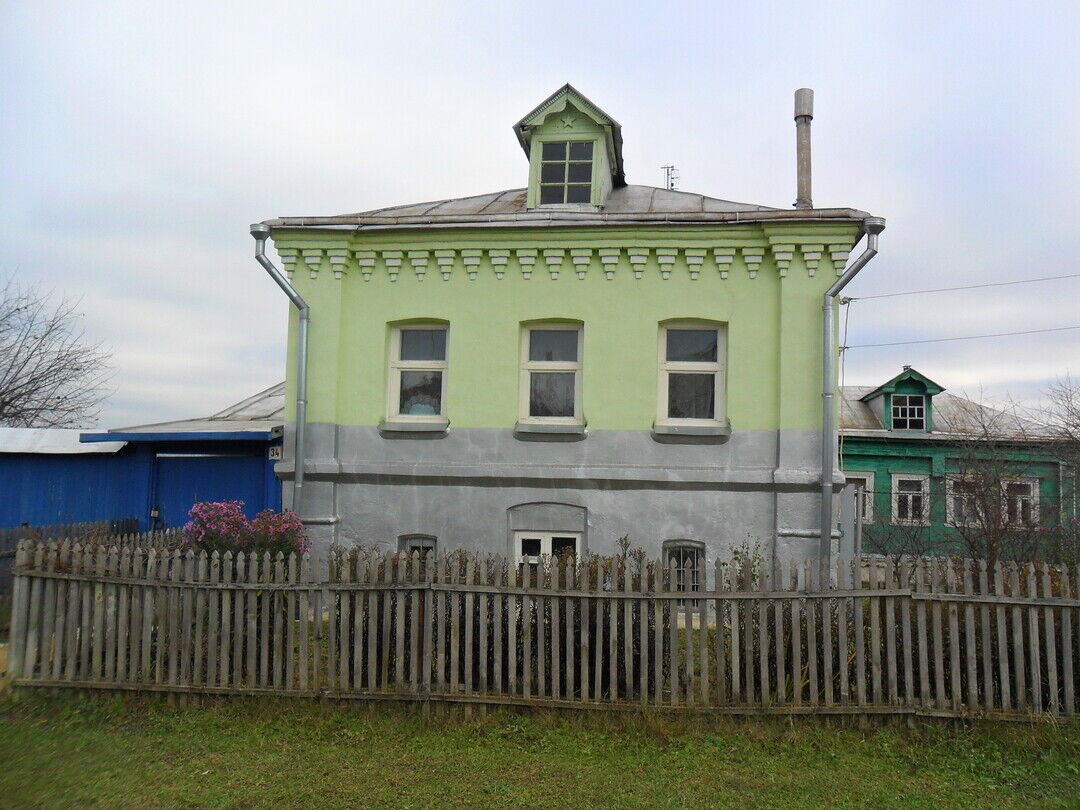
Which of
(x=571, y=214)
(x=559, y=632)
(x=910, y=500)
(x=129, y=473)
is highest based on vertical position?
(x=571, y=214)

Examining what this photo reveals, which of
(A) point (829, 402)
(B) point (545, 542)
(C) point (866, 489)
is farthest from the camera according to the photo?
(C) point (866, 489)

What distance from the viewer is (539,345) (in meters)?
10.4

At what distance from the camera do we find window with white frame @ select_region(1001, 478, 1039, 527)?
637 inches

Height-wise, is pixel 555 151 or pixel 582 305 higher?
pixel 555 151

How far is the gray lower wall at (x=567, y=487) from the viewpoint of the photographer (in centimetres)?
958

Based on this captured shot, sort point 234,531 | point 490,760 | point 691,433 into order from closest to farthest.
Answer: point 490,760, point 234,531, point 691,433

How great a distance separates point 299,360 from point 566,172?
15.0 feet

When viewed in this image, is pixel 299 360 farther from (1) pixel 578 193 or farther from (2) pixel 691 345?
(2) pixel 691 345

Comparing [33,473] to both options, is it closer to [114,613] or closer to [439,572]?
[114,613]

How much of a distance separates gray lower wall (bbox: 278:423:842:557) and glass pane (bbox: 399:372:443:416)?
49 cm

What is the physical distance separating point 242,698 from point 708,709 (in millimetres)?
4026

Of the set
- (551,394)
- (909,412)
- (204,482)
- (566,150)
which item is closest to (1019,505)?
(909,412)

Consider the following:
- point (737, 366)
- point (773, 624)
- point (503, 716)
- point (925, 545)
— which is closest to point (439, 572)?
point (503, 716)

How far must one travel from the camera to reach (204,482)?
12.9 m
